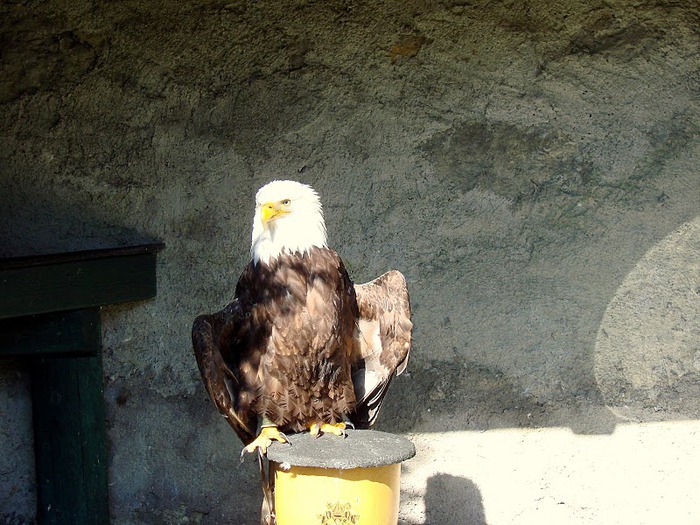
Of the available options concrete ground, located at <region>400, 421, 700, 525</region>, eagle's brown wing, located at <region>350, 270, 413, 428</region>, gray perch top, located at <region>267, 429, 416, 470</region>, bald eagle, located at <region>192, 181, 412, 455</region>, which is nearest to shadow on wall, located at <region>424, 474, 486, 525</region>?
concrete ground, located at <region>400, 421, 700, 525</region>

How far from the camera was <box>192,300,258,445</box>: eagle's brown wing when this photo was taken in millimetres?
3553

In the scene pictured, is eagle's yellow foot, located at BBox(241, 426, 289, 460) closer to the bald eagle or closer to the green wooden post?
the bald eagle

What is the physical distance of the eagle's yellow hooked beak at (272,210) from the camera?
3.61 metres

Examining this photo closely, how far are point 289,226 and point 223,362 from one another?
1.72ft

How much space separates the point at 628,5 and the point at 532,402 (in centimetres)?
164

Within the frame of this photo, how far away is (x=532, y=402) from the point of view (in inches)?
172

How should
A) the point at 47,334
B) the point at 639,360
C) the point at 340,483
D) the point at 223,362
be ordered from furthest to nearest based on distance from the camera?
1. the point at 639,360
2. the point at 47,334
3. the point at 223,362
4. the point at 340,483

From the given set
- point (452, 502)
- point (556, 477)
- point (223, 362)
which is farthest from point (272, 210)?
point (556, 477)

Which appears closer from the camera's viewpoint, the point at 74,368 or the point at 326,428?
the point at 326,428

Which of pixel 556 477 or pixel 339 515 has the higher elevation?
pixel 339 515

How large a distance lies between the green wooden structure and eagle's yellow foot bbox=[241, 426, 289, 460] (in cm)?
83

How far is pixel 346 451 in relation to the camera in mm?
3320

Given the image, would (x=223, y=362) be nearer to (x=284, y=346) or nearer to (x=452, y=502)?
(x=284, y=346)

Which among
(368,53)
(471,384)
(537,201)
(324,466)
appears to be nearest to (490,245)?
(537,201)
